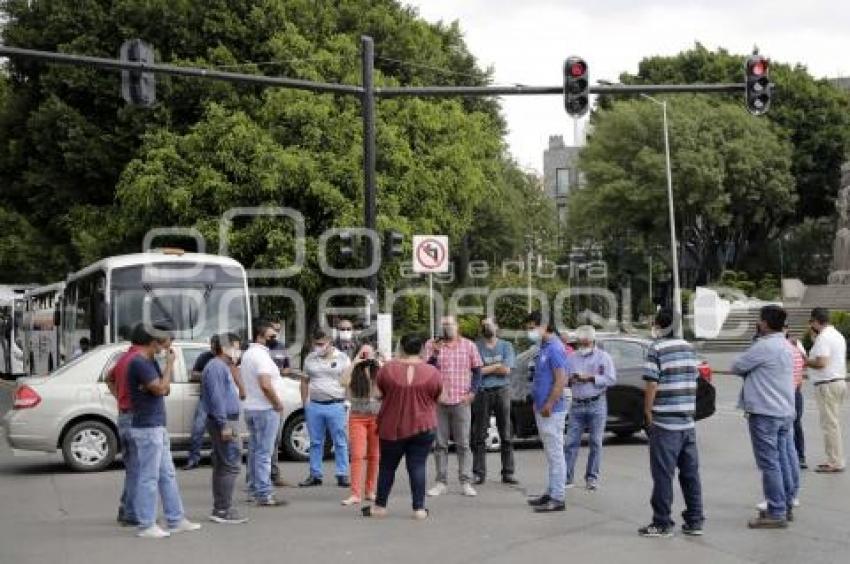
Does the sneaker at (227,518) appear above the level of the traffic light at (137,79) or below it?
below

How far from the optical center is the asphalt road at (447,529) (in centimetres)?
888

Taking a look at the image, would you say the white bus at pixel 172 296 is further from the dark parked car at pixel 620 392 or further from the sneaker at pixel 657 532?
the sneaker at pixel 657 532

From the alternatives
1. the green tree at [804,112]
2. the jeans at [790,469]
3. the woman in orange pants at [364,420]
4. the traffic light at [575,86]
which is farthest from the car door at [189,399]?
the green tree at [804,112]

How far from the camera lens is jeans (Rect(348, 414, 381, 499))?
1145 centimetres

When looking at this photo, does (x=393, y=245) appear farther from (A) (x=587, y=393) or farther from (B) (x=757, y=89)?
(A) (x=587, y=393)

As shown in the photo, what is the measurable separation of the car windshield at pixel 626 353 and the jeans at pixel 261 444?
245 inches

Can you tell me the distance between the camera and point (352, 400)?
11.7 m

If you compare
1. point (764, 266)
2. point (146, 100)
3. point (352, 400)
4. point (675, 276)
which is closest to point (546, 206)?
point (764, 266)

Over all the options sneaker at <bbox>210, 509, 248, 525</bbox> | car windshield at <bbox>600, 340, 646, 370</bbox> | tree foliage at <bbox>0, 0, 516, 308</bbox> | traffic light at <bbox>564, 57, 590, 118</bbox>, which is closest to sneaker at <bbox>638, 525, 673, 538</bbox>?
sneaker at <bbox>210, 509, 248, 525</bbox>

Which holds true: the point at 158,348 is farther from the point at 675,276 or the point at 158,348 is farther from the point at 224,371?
the point at 675,276

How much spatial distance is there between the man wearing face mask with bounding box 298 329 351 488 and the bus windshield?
798 cm

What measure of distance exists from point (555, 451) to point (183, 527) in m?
3.41

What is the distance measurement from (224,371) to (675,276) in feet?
105

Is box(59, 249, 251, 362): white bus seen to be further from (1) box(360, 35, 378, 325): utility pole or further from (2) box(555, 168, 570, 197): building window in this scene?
(2) box(555, 168, 570, 197): building window
